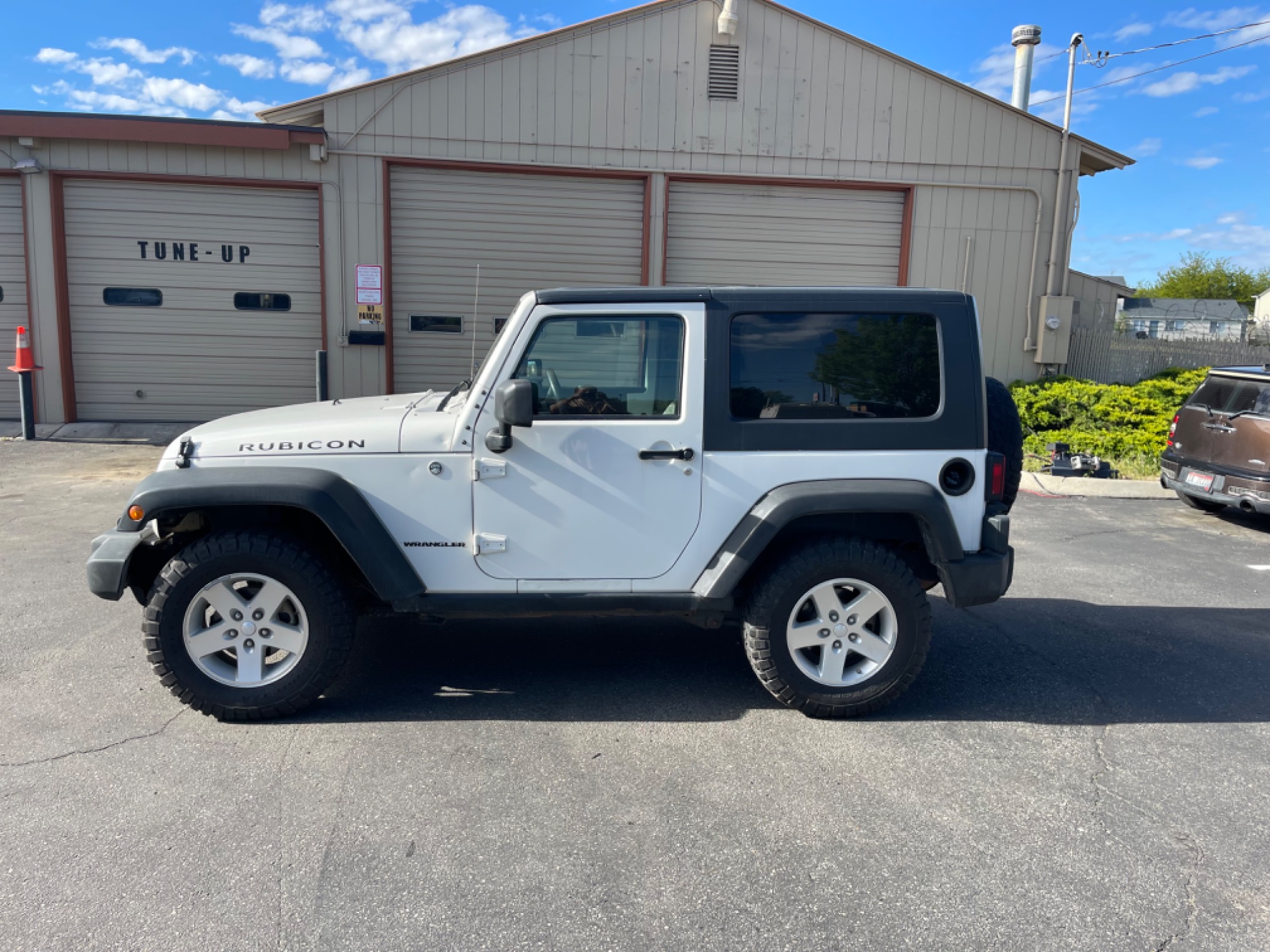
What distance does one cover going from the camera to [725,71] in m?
12.4

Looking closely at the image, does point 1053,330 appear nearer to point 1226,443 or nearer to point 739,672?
point 1226,443

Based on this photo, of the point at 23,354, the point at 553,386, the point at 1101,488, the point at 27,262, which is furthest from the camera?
the point at 27,262

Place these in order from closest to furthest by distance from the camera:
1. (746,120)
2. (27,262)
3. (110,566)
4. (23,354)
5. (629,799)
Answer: (629,799), (110,566), (23,354), (27,262), (746,120)

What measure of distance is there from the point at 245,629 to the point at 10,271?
10.9 m

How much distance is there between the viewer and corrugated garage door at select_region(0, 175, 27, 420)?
11758 millimetres

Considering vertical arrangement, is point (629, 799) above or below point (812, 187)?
below

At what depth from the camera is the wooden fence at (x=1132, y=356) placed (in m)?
14.2

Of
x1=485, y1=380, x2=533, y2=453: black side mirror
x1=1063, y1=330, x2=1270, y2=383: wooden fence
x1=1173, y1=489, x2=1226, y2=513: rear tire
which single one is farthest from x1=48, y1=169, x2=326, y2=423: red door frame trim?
x1=1063, y1=330, x2=1270, y2=383: wooden fence

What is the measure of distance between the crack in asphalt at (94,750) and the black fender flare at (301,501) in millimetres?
843

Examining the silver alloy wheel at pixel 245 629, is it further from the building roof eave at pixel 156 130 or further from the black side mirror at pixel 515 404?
the building roof eave at pixel 156 130

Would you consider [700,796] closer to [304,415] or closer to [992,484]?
[992,484]

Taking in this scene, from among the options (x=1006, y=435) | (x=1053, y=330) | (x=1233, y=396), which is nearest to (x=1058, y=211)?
(x=1053, y=330)

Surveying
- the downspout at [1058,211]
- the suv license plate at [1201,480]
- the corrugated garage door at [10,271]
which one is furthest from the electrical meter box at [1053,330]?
the corrugated garage door at [10,271]

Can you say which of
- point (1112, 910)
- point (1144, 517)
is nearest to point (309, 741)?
point (1112, 910)
